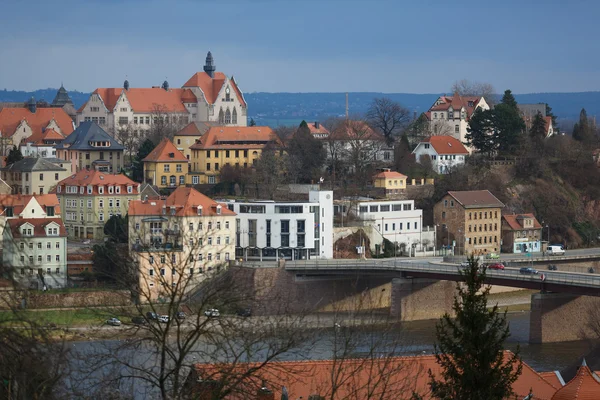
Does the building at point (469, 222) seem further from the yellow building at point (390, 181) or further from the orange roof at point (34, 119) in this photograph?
the orange roof at point (34, 119)

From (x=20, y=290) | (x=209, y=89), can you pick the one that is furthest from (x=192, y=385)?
(x=209, y=89)

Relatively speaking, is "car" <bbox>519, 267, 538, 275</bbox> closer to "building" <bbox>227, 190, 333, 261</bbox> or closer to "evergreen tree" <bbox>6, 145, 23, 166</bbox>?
"building" <bbox>227, 190, 333, 261</bbox>

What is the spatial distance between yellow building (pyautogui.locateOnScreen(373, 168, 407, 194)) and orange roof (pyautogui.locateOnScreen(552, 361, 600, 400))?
150 feet

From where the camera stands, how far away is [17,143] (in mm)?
91688

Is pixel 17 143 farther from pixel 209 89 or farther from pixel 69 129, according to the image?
pixel 209 89

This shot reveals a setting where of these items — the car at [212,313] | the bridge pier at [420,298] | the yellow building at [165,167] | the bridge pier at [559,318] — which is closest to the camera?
the car at [212,313]

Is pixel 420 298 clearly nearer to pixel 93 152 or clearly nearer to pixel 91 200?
pixel 91 200

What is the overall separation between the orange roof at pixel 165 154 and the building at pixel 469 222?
14686 mm

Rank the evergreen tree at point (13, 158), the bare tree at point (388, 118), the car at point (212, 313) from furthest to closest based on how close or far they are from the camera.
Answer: the bare tree at point (388, 118)
the evergreen tree at point (13, 158)
the car at point (212, 313)

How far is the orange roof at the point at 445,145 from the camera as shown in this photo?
82188mm

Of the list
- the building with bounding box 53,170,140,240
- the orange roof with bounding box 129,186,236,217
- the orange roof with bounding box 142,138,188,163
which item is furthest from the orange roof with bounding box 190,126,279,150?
the orange roof with bounding box 129,186,236,217

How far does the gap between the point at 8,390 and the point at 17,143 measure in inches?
3115

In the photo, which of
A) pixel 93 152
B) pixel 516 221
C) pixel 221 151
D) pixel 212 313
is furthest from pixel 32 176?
pixel 212 313

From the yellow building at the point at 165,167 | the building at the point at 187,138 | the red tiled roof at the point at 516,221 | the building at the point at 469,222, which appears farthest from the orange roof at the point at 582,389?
the building at the point at 187,138
